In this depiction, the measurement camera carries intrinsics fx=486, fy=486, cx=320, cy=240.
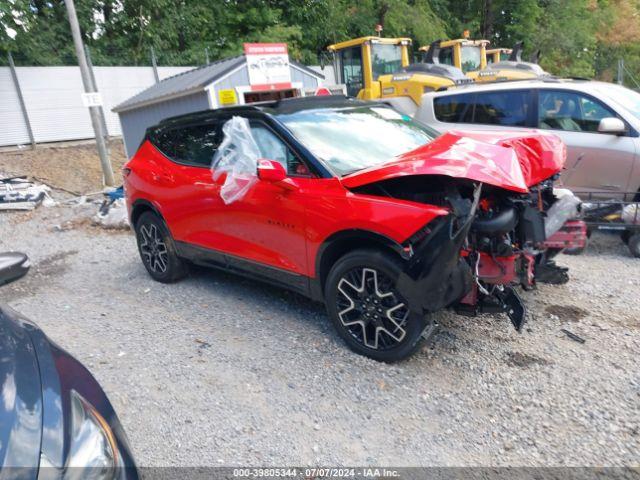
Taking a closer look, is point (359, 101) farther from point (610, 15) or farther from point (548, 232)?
point (610, 15)

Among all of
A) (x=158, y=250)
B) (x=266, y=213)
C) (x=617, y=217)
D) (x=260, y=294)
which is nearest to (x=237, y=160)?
(x=266, y=213)

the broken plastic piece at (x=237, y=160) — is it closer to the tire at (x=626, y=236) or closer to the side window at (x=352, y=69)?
the tire at (x=626, y=236)

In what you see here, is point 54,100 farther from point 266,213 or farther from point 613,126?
point 613,126

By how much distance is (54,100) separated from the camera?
1430cm

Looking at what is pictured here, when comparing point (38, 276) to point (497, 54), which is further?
point (497, 54)

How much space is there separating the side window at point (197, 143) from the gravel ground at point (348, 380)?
53.2 inches

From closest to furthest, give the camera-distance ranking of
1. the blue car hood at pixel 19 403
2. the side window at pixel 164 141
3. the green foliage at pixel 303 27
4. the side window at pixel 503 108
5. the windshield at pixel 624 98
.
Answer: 1. the blue car hood at pixel 19 403
2. the side window at pixel 164 141
3. the windshield at pixel 624 98
4. the side window at pixel 503 108
5. the green foliage at pixel 303 27

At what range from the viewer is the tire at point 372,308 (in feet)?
10.6

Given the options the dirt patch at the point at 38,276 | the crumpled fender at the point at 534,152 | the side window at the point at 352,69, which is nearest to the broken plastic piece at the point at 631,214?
the crumpled fender at the point at 534,152

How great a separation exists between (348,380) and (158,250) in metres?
2.89

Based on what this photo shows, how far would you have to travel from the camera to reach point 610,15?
95.6ft

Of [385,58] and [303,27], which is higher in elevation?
[303,27]

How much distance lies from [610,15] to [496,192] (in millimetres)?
33198

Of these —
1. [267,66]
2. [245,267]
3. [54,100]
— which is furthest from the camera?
[54,100]
